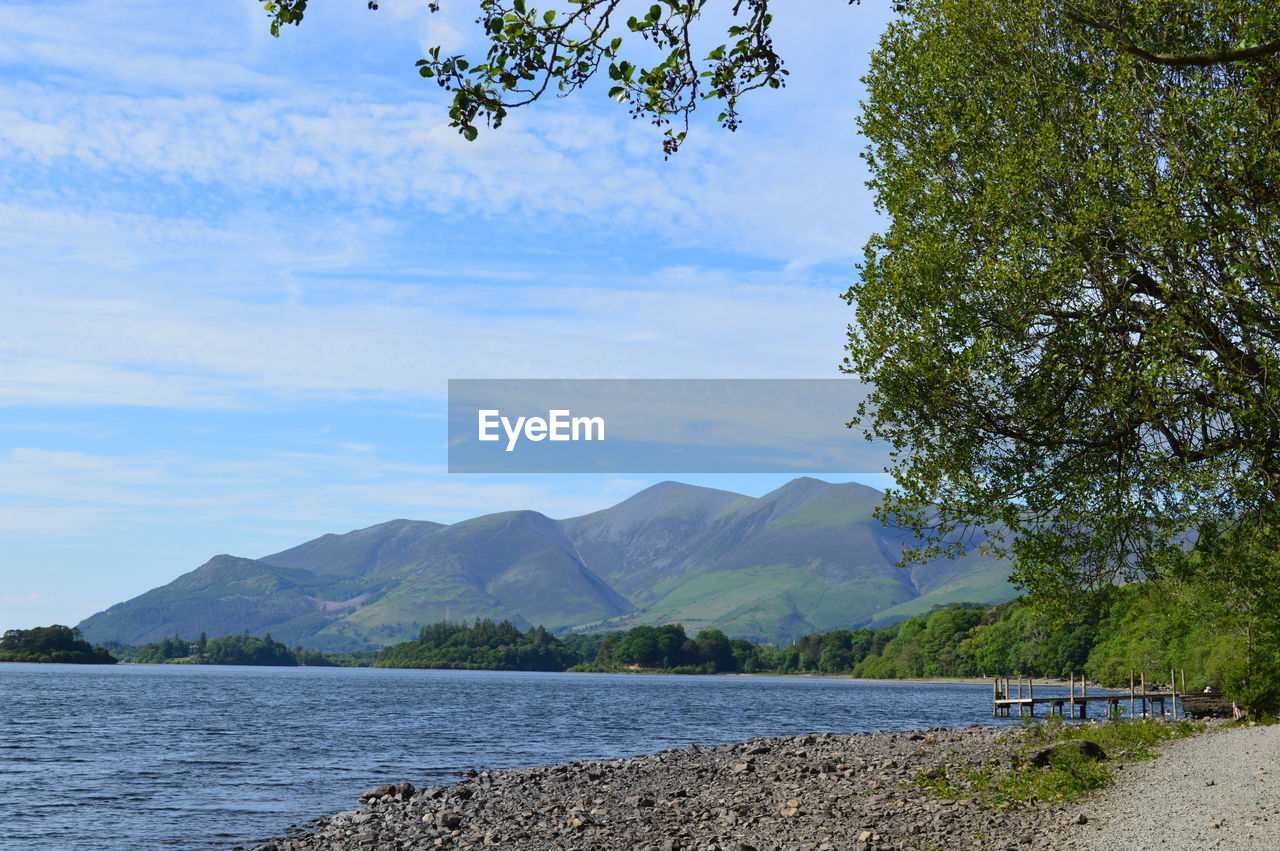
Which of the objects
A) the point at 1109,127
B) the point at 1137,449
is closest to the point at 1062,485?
the point at 1137,449

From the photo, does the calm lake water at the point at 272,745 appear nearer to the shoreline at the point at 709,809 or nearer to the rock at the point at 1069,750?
the shoreline at the point at 709,809

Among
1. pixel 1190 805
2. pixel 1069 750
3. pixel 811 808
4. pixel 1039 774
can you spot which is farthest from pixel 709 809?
pixel 1190 805

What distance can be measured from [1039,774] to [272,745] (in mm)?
42272

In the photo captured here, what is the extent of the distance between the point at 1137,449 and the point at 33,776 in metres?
40.8

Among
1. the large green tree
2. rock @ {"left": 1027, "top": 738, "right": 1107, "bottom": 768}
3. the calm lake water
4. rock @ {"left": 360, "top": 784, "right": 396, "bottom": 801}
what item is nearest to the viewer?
the large green tree

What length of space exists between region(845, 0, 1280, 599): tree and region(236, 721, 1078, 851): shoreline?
507 cm

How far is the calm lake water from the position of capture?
30391 millimetres

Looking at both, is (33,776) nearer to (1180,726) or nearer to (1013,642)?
(1180,726)

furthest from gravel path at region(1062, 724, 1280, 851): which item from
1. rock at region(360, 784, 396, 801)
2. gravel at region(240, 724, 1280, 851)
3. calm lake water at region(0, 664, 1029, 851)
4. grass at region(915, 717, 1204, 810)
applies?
rock at region(360, 784, 396, 801)

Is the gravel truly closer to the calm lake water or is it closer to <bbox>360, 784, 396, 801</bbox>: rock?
<bbox>360, 784, 396, 801</bbox>: rock

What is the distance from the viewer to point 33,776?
4009 centimetres

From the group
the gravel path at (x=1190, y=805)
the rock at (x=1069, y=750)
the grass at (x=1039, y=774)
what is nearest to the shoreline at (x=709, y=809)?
the grass at (x=1039, y=774)

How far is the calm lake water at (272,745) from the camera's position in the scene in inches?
1196

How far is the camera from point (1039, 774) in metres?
22.6
